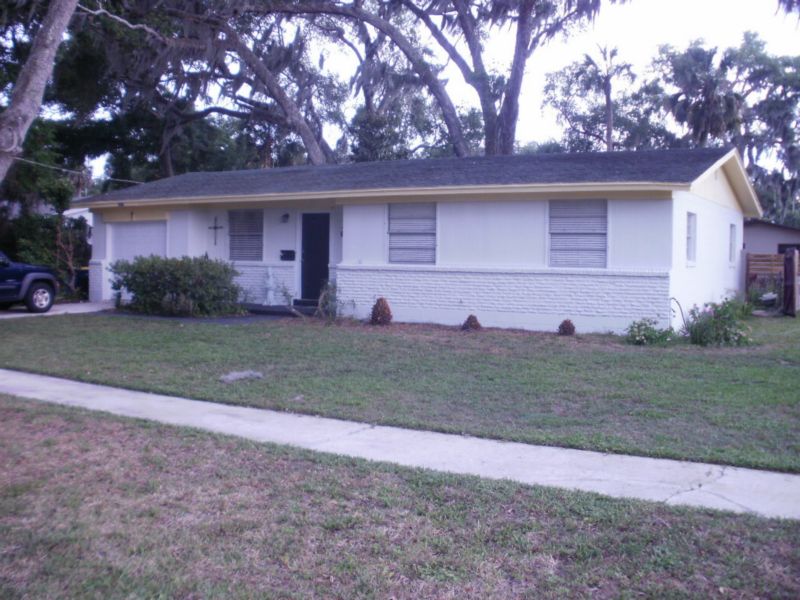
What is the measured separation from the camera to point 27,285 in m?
18.3

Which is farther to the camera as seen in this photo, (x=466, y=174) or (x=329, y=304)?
(x=329, y=304)

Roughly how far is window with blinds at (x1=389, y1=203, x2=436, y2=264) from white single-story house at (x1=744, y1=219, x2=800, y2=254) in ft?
46.0

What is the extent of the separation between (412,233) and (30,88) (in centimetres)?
906

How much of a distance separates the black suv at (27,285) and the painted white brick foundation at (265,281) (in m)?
4.39

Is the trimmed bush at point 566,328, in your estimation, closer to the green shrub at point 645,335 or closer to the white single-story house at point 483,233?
the white single-story house at point 483,233

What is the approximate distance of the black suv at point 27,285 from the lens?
1806 cm

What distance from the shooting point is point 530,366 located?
36.8 ft

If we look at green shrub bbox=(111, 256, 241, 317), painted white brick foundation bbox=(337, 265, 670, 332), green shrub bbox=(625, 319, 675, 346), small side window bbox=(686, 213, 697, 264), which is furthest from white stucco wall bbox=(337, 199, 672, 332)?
green shrub bbox=(111, 256, 241, 317)

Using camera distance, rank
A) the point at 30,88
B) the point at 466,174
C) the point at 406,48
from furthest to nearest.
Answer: the point at 406,48 < the point at 466,174 < the point at 30,88

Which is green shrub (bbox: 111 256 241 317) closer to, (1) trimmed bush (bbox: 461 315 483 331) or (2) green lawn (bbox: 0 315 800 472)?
(2) green lawn (bbox: 0 315 800 472)

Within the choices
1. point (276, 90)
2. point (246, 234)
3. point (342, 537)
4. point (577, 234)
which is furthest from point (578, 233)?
point (276, 90)

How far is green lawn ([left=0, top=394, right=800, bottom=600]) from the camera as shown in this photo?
4336 millimetres

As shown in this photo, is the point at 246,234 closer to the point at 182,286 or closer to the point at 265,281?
the point at 265,281

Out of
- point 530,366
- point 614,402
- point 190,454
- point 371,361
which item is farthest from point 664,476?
point 371,361
